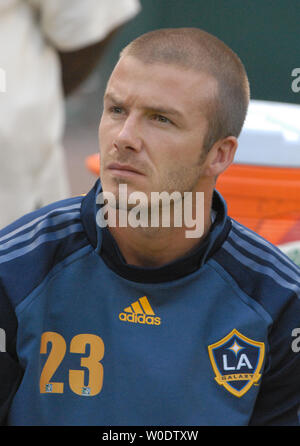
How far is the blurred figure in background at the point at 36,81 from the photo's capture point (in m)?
2.16

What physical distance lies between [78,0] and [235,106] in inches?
38.7

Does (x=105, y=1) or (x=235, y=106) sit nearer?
(x=235, y=106)

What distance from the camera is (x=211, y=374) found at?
151 centimetres

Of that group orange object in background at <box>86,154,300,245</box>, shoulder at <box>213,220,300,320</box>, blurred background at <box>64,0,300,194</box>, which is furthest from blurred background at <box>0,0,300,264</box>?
blurred background at <box>64,0,300,194</box>

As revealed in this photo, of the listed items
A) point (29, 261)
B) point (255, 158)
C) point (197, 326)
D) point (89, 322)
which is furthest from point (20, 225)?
point (255, 158)

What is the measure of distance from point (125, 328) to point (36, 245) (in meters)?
0.23

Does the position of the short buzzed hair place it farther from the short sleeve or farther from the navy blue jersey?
the short sleeve

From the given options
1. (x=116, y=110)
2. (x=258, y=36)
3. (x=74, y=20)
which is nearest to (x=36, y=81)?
(x=74, y=20)

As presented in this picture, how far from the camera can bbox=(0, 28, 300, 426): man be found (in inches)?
55.2

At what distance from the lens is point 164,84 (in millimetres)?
1374

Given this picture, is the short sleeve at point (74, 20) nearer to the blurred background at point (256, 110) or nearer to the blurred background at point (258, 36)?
the blurred background at point (256, 110)

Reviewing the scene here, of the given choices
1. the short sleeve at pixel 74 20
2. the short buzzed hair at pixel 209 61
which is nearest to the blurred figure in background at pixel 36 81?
the short sleeve at pixel 74 20
